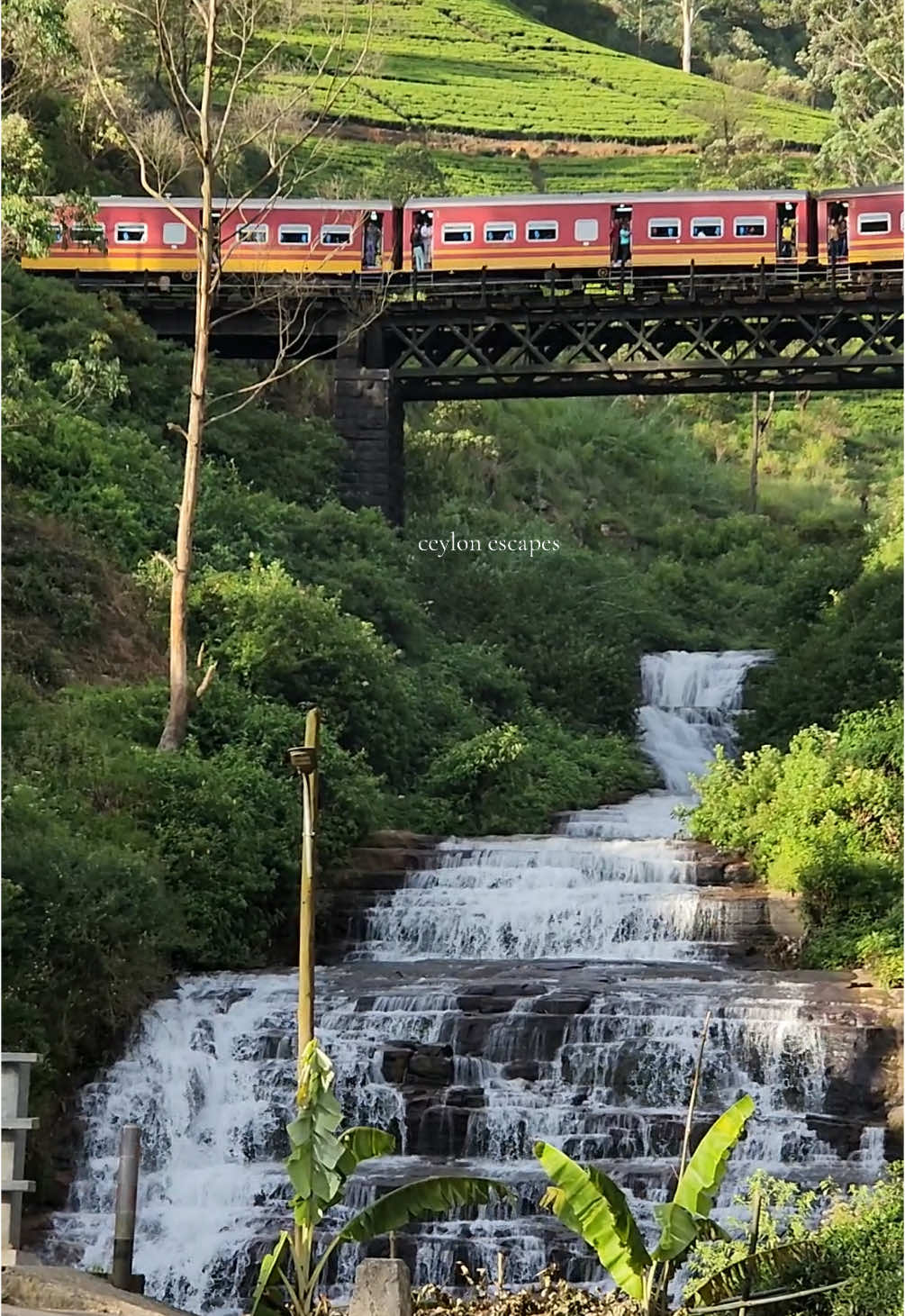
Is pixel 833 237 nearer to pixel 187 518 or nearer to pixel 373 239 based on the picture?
pixel 373 239

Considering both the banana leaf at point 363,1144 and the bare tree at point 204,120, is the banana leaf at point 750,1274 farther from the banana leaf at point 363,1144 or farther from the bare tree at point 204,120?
the bare tree at point 204,120

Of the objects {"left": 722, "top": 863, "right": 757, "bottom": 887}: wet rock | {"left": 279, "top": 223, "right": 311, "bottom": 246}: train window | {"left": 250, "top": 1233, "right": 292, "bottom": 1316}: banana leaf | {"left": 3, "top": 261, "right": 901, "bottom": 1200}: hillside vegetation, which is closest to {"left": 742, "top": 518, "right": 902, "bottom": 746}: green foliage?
{"left": 3, "top": 261, "right": 901, "bottom": 1200}: hillside vegetation

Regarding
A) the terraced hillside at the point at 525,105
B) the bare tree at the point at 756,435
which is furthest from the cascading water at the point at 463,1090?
the terraced hillside at the point at 525,105

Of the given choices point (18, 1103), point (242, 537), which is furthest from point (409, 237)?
point (18, 1103)

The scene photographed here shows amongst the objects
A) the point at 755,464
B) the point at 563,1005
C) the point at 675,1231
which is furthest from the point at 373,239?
the point at 675,1231

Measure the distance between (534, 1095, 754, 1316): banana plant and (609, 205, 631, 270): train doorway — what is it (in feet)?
84.9

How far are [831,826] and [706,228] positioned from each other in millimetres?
16432

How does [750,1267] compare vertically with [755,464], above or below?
below

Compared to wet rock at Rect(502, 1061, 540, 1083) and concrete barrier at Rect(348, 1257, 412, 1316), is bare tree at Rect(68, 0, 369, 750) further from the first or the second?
concrete barrier at Rect(348, 1257, 412, 1316)

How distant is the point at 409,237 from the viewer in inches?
1513

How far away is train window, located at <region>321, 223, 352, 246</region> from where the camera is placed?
37.8 meters

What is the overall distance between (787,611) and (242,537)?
27.1 feet

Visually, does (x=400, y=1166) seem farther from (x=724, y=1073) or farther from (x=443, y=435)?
(x=443, y=435)

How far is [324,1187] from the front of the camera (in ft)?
45.1
